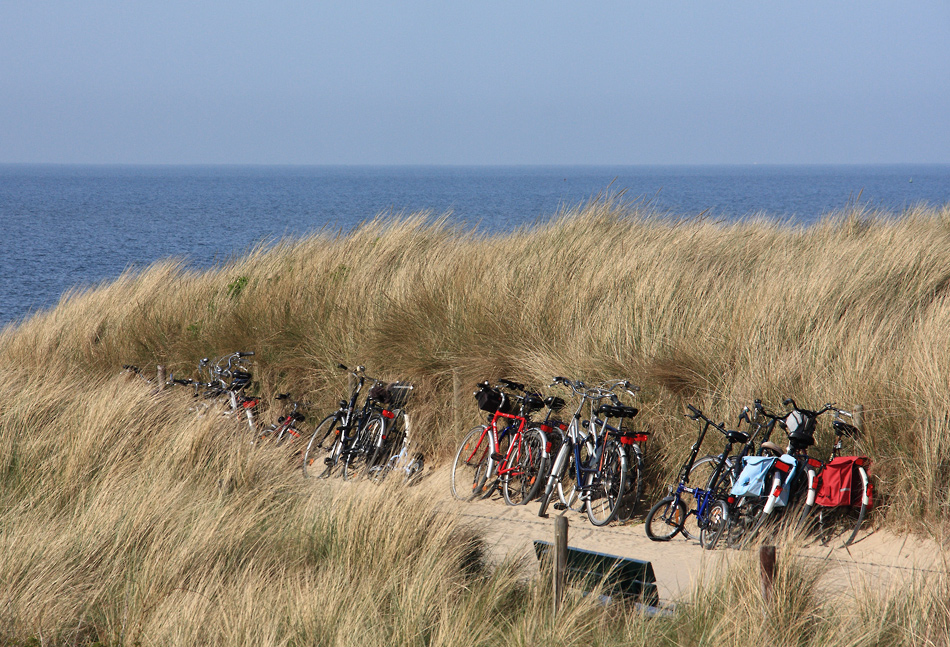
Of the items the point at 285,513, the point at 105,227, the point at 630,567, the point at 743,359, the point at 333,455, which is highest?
the point at 743,359

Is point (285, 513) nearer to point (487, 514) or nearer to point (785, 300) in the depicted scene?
point (487, 514)

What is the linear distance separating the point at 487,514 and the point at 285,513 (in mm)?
1975

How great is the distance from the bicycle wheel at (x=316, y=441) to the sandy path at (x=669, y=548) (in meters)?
1.30

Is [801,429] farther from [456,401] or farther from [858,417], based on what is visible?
[456,401]

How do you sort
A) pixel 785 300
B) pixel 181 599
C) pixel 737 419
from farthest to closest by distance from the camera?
pixel 785 300 → pixel 737 419 → pixel 181 599

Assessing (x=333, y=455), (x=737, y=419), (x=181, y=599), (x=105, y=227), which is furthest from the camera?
(x=105, y=227)

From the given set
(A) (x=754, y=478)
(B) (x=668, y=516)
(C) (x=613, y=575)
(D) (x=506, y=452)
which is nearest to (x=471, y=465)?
(D) (x=506, y=452)

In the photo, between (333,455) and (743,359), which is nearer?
(743,359)

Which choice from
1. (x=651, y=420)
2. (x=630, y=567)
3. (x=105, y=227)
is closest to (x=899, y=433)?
(x=651, y=420)

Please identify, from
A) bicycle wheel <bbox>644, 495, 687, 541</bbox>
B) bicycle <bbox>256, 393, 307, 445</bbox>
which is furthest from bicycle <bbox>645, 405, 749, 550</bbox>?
bicycle <bbox>256, 393, 307, 445</bbox>

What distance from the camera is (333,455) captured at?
798cm

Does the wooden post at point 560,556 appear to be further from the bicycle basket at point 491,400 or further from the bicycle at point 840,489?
the bicycle basket at point 491,400

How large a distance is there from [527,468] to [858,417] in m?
2.72

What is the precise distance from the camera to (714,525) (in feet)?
19.3
